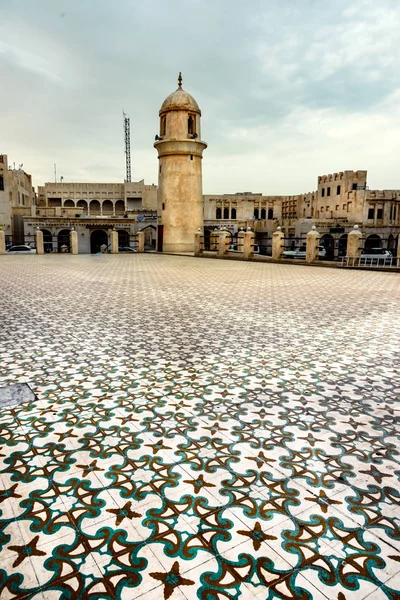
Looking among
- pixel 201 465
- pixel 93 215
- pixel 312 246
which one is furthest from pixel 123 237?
pixel 201 465

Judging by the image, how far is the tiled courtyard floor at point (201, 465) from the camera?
1750 mm

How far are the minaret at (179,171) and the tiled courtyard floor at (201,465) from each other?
70.7 ft

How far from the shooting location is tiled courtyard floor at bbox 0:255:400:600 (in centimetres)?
175

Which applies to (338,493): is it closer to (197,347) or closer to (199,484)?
(199,484)

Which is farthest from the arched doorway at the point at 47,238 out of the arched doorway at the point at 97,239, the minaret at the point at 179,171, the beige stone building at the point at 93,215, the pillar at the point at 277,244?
the pillar at the point at 277,244

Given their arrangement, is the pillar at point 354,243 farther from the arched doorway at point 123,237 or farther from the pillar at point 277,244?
the arched doorway at point 123,237

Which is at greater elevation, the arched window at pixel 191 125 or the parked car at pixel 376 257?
the arched window at pixel 191 125

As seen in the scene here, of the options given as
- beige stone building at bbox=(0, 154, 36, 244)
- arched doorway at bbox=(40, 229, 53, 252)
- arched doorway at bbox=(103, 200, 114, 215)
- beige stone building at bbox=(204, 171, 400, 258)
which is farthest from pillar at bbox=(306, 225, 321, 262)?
Result: arched doorway at bbox=(103, 200, 114, 215)

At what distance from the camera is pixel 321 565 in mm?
1792

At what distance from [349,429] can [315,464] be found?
64 centimetres

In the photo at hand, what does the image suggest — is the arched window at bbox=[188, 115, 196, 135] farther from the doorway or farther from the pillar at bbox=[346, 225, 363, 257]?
the pillar at bbox=[346, 225, 363, 257]

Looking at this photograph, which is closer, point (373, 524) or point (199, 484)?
point (373, 524)

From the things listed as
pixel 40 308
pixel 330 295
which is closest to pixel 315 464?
pixel 40 308

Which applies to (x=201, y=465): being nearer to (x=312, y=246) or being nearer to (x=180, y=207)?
(x=312, y=246)
